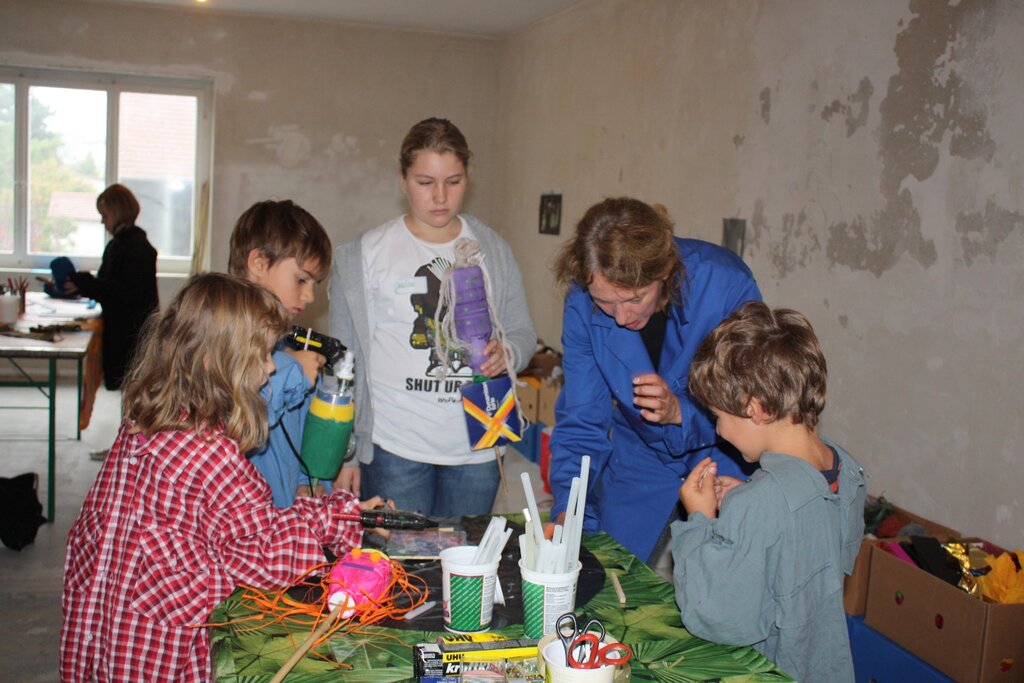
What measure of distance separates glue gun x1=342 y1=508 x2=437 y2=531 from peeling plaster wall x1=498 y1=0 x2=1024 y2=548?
1.86 meters

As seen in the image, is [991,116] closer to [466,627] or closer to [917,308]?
[917,308]

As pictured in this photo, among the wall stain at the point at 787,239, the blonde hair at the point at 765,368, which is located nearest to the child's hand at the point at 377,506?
the blonde hair at the point at 765,368

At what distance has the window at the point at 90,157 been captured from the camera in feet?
22.9

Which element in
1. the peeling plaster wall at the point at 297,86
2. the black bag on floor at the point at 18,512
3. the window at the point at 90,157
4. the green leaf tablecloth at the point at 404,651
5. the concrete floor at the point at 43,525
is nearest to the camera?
the green leaf tablecloth at the point at 404,651

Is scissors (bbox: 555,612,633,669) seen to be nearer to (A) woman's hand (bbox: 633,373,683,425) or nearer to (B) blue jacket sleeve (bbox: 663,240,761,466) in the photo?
(A) woman's hand (bbox: 633,373,683,425)

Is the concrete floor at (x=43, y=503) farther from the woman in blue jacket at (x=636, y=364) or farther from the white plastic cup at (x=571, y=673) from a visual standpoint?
the white plastic cup at (x=571, y=673)

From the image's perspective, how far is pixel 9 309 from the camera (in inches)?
179

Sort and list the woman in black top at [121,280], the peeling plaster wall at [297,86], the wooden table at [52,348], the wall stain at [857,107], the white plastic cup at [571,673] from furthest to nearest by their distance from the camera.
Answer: the peeling plaster wall at [297,86]
the woman in black top at [121,280]
the wooden table at [52,348]
the wall stain at [857,107]
the white plastic cup at [571,673]

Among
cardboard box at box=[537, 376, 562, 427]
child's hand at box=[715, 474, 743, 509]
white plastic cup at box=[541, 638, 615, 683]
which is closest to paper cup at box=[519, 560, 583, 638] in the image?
white plastic cup at box=[541, 638, 615, 683]

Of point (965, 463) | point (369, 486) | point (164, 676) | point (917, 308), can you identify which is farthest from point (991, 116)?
point (164, 676)

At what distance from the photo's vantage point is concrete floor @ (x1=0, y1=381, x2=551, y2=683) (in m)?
2.94

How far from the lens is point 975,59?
8.85ft

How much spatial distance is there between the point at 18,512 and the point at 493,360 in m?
2.67

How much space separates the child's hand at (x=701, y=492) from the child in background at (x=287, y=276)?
88 centimetres
